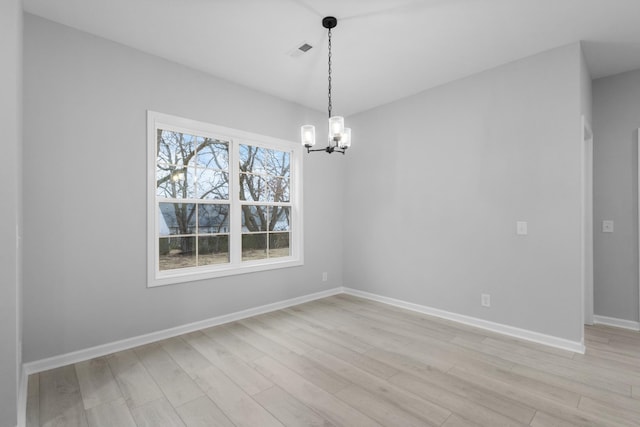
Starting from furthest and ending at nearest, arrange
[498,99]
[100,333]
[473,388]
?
1. [498,99]
2. [100,333]
3. [473,388]

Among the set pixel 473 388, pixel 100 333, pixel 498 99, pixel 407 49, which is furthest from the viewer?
pixel 498 99

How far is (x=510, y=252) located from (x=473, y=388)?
1571 millimetres

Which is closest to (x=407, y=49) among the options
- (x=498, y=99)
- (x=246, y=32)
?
(x=498, y=99)

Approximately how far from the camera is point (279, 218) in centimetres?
428

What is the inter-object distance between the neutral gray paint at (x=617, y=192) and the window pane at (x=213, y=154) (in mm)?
4365

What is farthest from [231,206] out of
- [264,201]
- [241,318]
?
[241,318]

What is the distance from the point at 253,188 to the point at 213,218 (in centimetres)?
68

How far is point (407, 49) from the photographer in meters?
2.97

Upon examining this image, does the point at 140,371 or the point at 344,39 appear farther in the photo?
the point at 344,39

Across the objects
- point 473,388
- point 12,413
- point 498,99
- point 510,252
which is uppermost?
point 498,99

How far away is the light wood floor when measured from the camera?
188 cm

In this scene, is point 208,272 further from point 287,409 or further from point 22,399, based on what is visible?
point 287,409

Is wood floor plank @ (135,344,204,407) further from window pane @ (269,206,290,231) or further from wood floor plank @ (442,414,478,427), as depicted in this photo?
window pane @ (269,206,290,231)

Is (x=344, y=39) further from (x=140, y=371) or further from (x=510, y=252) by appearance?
(x=140, y=371)
